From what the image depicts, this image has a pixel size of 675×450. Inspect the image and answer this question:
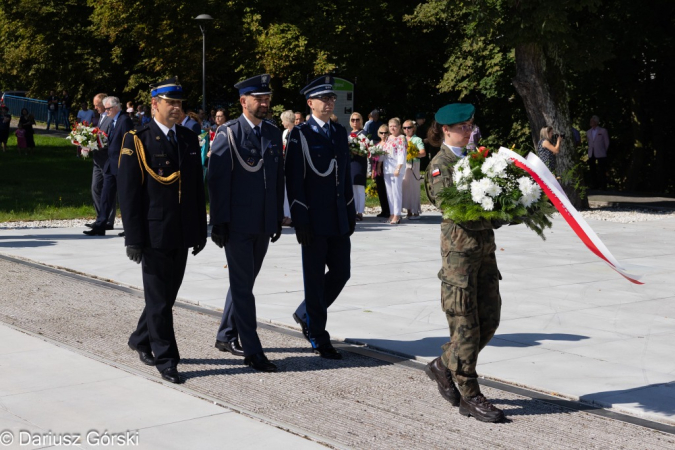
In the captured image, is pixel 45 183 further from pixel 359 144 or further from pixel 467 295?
pixel 467 295

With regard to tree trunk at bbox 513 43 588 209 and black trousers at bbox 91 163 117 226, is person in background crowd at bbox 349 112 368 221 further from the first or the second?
tree trunk at bbox 513 43 588 209

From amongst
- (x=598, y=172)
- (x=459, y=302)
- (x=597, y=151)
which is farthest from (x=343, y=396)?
(x=598, y=172)

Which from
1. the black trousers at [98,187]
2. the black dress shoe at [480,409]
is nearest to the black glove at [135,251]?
the black dress shoe at [480,409]

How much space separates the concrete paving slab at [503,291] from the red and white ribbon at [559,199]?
108 centimetres

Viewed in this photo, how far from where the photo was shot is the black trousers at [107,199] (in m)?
15.3

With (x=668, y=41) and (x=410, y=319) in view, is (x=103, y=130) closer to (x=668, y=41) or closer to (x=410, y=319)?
(x=410, y=319)

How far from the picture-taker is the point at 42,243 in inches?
579

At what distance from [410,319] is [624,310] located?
225cm

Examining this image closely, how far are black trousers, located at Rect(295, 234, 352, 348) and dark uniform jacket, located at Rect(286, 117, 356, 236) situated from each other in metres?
0.14

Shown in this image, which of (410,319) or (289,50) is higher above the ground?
(289,50)

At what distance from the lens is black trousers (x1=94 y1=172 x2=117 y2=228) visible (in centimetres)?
1531

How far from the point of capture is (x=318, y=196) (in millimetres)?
7625

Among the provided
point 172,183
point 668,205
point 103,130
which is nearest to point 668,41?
point 668,205

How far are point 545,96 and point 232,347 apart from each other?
1637 cm
